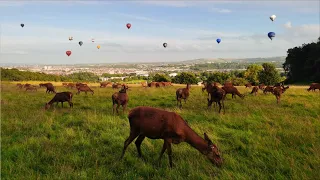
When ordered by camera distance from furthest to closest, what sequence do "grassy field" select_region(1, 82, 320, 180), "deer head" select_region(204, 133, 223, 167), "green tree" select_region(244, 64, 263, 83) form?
"green tree" select_region(244, 64, 263, 83), "deer head" select_region(204, 133, 223, 167), "grassy field" select_region(1, 82, 320, 180)

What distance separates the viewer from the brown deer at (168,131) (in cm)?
661

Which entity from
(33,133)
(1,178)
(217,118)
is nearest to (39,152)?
(1,178)

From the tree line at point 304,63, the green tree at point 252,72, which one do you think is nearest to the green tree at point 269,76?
the tree line at point 304,63

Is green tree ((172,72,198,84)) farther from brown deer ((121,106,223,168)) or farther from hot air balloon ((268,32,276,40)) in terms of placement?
brown deer ((121,106,223,168))

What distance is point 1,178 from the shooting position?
19.1 ft

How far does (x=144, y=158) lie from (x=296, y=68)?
75.8 m

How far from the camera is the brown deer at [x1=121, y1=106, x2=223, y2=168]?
21.7 feet

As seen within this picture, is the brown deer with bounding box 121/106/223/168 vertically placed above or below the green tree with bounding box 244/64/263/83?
above

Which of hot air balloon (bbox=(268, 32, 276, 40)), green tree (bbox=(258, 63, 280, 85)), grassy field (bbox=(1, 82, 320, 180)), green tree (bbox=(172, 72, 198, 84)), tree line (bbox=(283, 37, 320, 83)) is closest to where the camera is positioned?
grassy field (bbox=(1, 82, 320, 180))

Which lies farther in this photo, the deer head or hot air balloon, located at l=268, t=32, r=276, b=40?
hot air balloon, located at l=268, t=32, r=276, b=40

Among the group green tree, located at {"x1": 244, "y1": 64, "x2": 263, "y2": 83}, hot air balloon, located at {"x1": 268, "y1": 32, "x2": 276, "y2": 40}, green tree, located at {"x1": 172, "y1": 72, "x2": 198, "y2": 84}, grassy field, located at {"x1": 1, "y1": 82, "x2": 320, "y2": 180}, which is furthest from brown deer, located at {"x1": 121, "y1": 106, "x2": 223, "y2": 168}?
green tree, located at {"x1": 244, "y1": 64, "x2": 263, "y2": 83}

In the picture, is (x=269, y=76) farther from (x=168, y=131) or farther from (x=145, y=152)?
(x=168, y=131)

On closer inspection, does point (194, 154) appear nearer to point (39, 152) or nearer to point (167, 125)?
point (167, 125)

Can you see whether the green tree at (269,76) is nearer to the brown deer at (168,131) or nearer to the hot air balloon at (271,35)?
the hot air balloon at (271,35)
